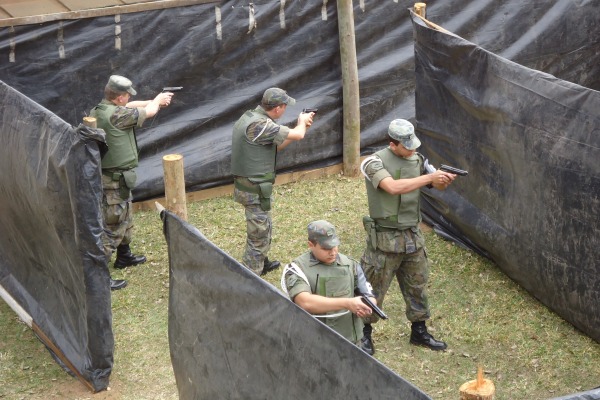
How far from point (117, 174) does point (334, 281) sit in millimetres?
3272

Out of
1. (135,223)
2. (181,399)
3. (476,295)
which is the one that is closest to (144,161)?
(135,223)

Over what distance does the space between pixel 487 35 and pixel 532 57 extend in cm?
61

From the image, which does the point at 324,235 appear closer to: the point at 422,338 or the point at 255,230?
the point at 422,338

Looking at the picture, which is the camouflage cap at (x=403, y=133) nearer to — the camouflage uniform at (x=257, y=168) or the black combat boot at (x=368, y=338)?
the camouflage uniform at (x=257, y=168)

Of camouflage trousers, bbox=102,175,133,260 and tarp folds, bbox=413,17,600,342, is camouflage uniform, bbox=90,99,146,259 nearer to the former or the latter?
camouflage trousers, bbox=102,175,133,260

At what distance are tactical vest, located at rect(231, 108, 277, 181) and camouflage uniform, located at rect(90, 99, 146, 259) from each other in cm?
90

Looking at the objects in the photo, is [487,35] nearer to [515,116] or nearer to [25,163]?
[515,116]

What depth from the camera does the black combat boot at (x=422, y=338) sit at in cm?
809

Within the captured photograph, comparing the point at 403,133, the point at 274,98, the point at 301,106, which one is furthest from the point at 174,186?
the point at 301,106

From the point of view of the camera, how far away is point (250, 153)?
8.80 meters

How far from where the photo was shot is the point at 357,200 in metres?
10.9

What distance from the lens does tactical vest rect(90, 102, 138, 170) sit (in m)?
8.91

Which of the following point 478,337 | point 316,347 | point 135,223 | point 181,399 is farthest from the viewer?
point 135,223

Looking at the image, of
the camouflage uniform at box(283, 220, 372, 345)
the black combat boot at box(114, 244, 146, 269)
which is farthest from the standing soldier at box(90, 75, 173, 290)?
the camouflage uniform at box(283, 220, 372, 345)
